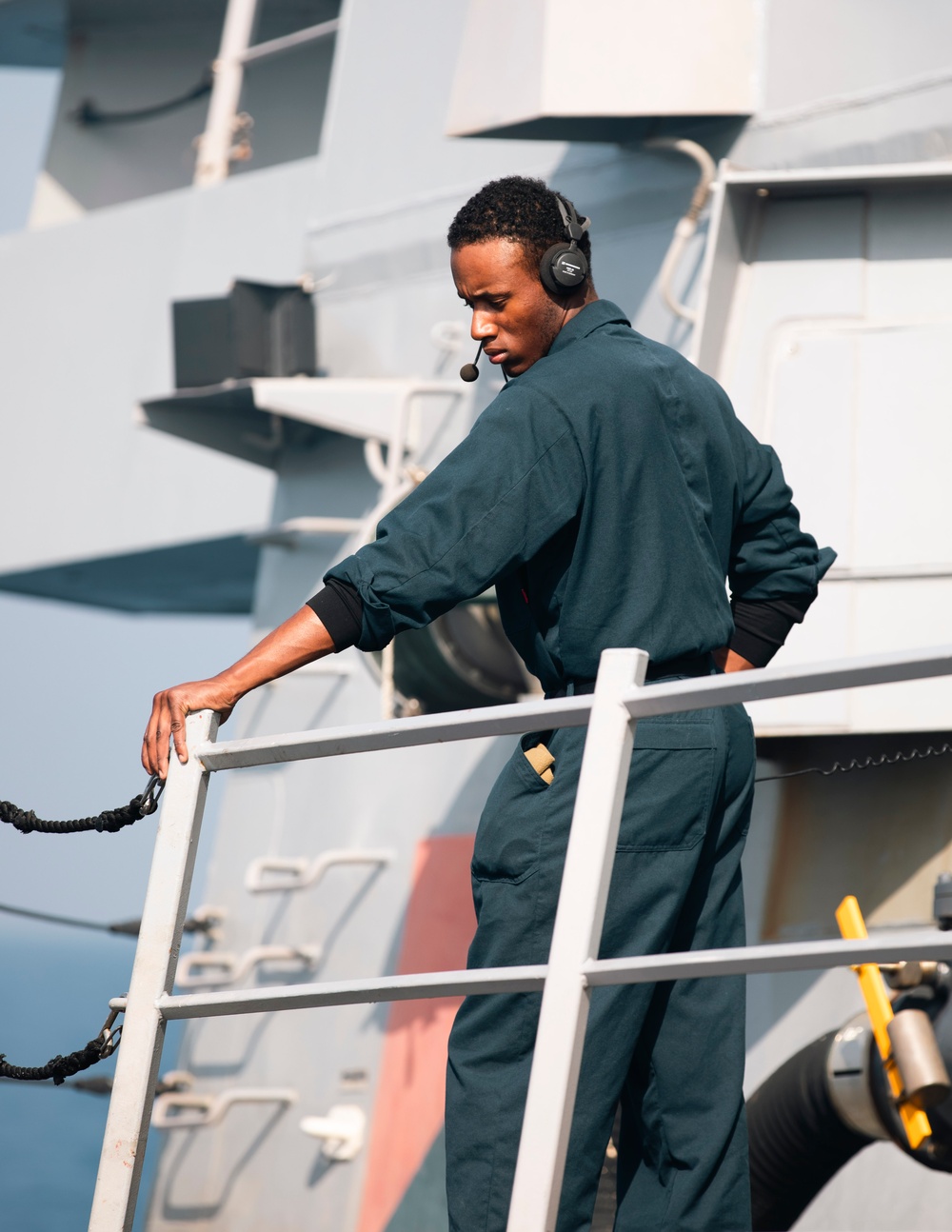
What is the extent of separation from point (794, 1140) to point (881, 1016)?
0.85 m

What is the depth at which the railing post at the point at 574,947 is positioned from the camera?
1.72m

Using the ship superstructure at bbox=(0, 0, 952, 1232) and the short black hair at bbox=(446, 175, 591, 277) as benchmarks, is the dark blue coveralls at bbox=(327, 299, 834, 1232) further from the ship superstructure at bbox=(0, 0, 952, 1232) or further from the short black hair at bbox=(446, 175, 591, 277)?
the ship superstructure at bbox=(0, 0, 952, 1232)

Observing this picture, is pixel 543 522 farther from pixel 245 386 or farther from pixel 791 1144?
pixel 245 386

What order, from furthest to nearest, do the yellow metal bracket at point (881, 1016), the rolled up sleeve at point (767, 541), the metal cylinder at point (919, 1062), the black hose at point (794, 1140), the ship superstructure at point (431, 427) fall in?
the ship superstructure at point (431, 427) < the black hose at point (794, 1140) < the metal cylinder at point (919, 1062) < the yellow metal bracket at point (881, 1016) < the rolled up sleeve at point (767, 541)

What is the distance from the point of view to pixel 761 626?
99.4 inches

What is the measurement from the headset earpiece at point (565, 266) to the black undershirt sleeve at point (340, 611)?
52cm

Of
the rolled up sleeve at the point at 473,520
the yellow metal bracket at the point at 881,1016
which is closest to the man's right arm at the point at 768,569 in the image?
the rolled up sleeve at the point at 473,520

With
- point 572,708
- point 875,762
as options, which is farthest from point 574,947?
point 875,762

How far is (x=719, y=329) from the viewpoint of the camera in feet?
13.8

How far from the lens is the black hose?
3.62 metres

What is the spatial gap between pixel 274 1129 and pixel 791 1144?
7.65 ft

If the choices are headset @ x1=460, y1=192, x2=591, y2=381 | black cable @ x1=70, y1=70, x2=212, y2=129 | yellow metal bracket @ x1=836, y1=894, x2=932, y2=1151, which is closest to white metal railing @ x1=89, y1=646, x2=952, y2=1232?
headset @ x1=460, y1=192, x2=591, y2=381

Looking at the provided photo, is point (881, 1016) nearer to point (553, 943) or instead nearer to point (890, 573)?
point (890, 573)

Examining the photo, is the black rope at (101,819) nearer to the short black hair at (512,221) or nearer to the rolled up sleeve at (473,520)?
the rolled up sleeve at (473,520)
